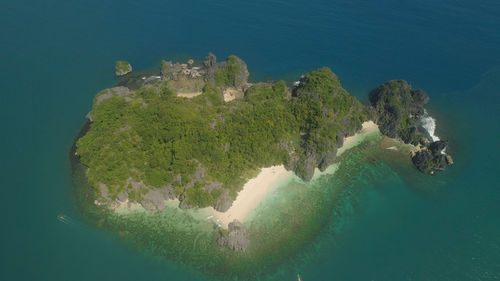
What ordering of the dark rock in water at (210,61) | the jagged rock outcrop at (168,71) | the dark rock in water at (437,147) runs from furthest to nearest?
the dark rock in water at (210,61)
the jagged rock outcrop at (168,71)
the dark rock in water at (437,147)

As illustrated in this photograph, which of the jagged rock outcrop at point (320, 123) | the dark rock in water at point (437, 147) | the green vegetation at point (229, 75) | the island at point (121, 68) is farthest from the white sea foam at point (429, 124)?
the island at point (121, 68)

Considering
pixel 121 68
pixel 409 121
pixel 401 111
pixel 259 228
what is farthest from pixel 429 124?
pixel 121 68

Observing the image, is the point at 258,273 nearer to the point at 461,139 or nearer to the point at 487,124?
the point at 461,139

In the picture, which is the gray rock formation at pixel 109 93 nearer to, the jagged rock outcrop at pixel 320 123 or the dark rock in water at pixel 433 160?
the jagged rock outcrop at pixel 320 123

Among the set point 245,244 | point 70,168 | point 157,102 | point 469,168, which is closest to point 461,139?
point 469,168

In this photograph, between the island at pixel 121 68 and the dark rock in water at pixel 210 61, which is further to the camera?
the dark rock in water at pixel 210 61

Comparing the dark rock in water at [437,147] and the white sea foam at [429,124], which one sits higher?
the white sea foam at [429,124]

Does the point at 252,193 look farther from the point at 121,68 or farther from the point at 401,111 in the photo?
the point at 121,68
